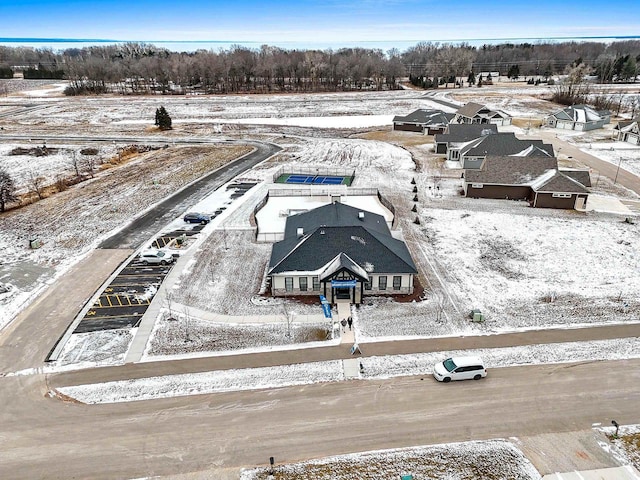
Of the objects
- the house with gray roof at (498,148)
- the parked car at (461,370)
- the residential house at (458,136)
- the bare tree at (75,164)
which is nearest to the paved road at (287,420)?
the parked car at (461,370)

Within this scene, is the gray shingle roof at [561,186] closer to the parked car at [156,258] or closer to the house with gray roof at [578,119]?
the parked car at [156,258]

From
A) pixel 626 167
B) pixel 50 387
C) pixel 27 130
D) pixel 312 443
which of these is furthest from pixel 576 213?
pixel 27 130

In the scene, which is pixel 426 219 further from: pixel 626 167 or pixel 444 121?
pixel 444 121

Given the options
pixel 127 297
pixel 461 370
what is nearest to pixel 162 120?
pixel 127 297

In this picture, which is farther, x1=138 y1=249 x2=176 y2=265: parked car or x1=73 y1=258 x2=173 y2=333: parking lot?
x1=138 y1=249 x2=176 y2=265: parked car

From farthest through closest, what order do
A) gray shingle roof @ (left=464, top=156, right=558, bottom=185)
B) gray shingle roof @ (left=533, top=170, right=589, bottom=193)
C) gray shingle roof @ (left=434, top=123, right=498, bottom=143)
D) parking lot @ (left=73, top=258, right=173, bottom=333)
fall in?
1. gray shingle roof @ (left=434, top=123, right=498, bottom=143)
2. gray shingle roof @ (left=464, top=156, right=558, bottom=185)
3. gray shingle roof @ (left=533, top=170, right=589, bottom=193)
4. parking lot @ (left=73, top=258, right=173, bottom=333)

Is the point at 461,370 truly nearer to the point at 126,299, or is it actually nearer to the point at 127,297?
the point at 126,299

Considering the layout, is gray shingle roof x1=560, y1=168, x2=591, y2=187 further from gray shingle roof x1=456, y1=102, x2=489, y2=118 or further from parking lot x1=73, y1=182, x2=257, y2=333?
parking lot x1=73, y1=182, x2=257, y2=333

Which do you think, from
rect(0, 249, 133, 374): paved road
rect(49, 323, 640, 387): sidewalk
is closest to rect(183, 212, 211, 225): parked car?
rect(0, 249, 133, 374): paved road
